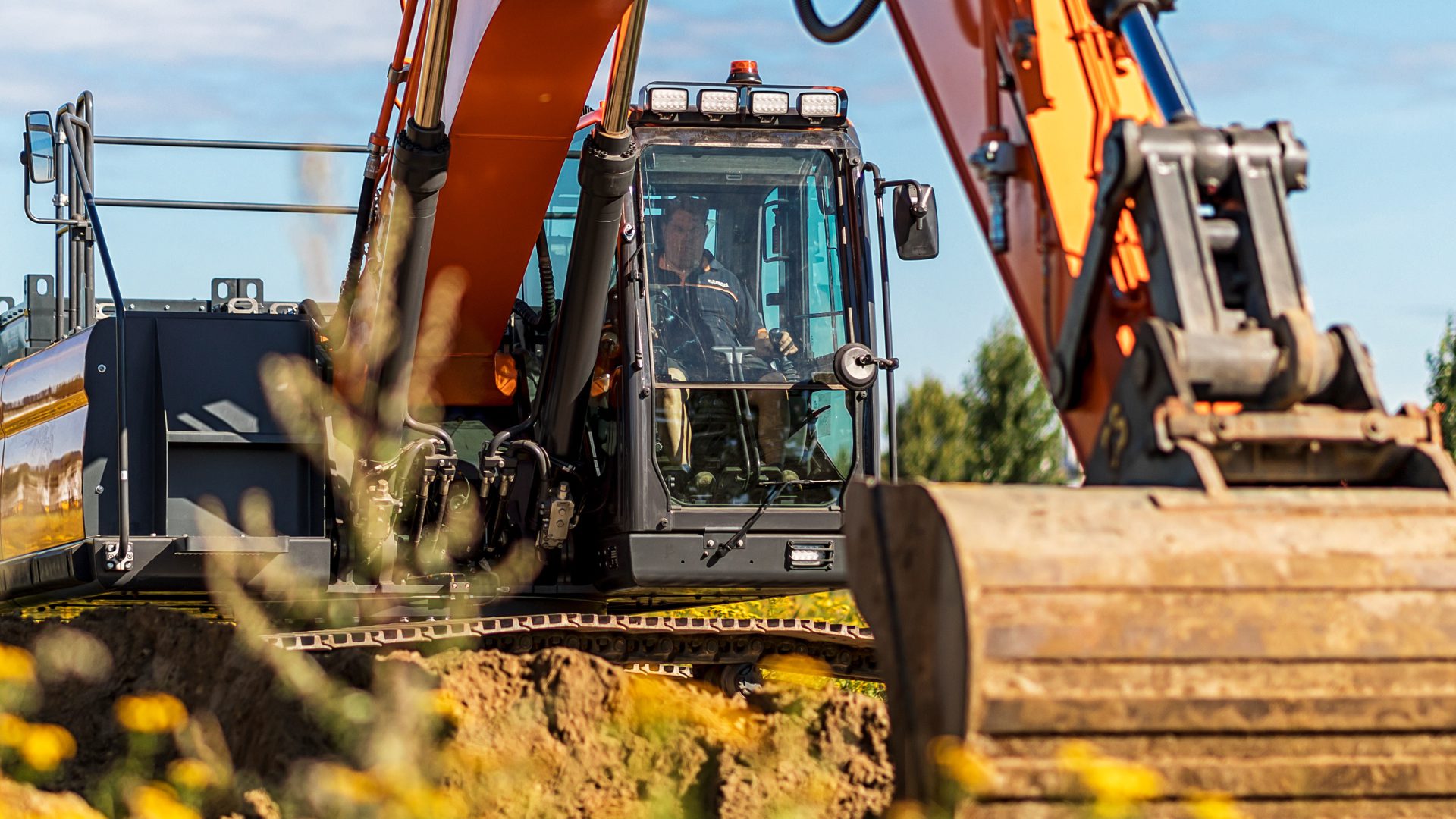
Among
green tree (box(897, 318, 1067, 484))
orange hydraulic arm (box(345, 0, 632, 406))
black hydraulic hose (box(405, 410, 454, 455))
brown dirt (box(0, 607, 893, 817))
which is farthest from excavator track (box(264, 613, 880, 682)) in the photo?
green tree (box(897, 318, 1067, 484))

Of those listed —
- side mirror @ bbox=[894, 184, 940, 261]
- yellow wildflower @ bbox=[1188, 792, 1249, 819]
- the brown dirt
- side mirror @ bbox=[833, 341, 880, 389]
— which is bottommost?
the brown dirt

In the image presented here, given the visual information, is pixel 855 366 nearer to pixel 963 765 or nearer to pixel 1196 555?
pixel 1196 555

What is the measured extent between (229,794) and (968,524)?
9.17 feet

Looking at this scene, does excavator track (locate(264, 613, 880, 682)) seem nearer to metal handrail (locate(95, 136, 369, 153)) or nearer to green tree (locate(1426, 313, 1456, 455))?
metal handrail (locate(95, 136, 369, 153))

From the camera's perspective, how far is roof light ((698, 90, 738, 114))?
6.73 meters

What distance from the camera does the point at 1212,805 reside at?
2420 millimetres

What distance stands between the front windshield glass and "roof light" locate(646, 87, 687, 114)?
0.15 metres

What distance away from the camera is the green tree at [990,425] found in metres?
41.8

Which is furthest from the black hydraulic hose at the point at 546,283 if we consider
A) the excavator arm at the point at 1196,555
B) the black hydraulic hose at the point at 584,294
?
the excavator arm at the point at 1196,555

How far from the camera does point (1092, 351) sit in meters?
3.37

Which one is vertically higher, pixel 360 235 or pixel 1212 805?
pixel 360 235

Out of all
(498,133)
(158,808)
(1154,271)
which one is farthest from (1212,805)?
(498,133)

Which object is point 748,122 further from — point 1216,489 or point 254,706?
point 1216,489

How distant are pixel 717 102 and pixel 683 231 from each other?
1.75 feet
